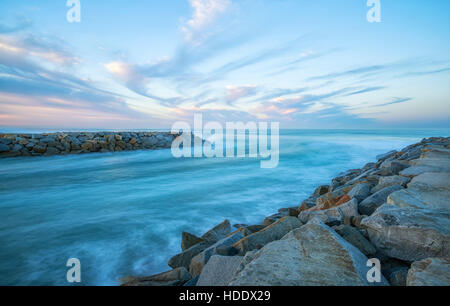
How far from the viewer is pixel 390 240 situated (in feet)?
5.78

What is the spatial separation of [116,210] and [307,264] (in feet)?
15.5

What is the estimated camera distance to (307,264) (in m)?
1.43

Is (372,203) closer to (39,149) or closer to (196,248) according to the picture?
(196,248)

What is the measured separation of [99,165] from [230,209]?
28.8 ft

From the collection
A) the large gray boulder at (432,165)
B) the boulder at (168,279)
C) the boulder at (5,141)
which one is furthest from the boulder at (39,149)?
the large gray boulder at (432,165)

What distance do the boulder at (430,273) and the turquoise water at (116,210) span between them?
271 centimetres

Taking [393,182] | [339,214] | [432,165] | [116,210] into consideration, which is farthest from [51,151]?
[432,165]

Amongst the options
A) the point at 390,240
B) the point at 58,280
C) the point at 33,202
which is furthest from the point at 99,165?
the point at 390,240

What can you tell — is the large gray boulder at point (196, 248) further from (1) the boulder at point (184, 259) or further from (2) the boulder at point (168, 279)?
(2) the boulder at point (168, 279)

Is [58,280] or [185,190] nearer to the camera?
[58,280]

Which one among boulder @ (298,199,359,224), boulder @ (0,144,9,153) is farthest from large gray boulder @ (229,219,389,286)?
boulder @ (0,144,9,153)
